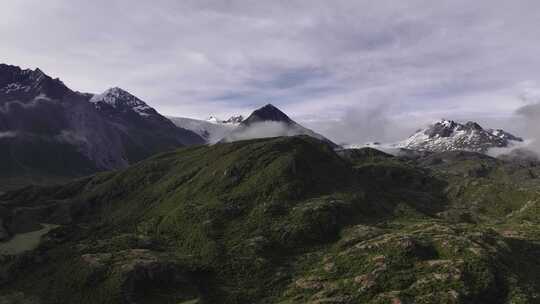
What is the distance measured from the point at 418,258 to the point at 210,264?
72357 mm

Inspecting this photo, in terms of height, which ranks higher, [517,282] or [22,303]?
[517,282]

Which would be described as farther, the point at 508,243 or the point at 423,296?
the point at 508,243

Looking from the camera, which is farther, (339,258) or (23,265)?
(23,265)

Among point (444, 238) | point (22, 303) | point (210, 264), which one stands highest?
point (444, 238)

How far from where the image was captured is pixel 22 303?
166125mm

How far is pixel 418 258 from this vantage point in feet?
529

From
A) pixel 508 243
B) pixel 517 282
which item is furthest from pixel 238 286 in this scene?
pixel 508 243

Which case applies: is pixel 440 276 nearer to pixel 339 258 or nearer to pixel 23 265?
pixel 339 258

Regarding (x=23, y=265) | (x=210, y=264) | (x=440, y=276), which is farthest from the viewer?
(x=23, y=265)

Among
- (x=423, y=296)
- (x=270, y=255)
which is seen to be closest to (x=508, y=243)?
(x=423, y=296)

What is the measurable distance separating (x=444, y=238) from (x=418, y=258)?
1985 centimetres

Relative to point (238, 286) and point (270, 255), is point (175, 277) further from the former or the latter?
point (270, 255)

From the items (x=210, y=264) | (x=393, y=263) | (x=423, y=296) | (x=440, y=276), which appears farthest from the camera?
(x=210, y=264)

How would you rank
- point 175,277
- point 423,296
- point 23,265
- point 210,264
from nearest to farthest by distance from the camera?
point 423,296 → point 175,277 → point 210,264 → point 23,265
